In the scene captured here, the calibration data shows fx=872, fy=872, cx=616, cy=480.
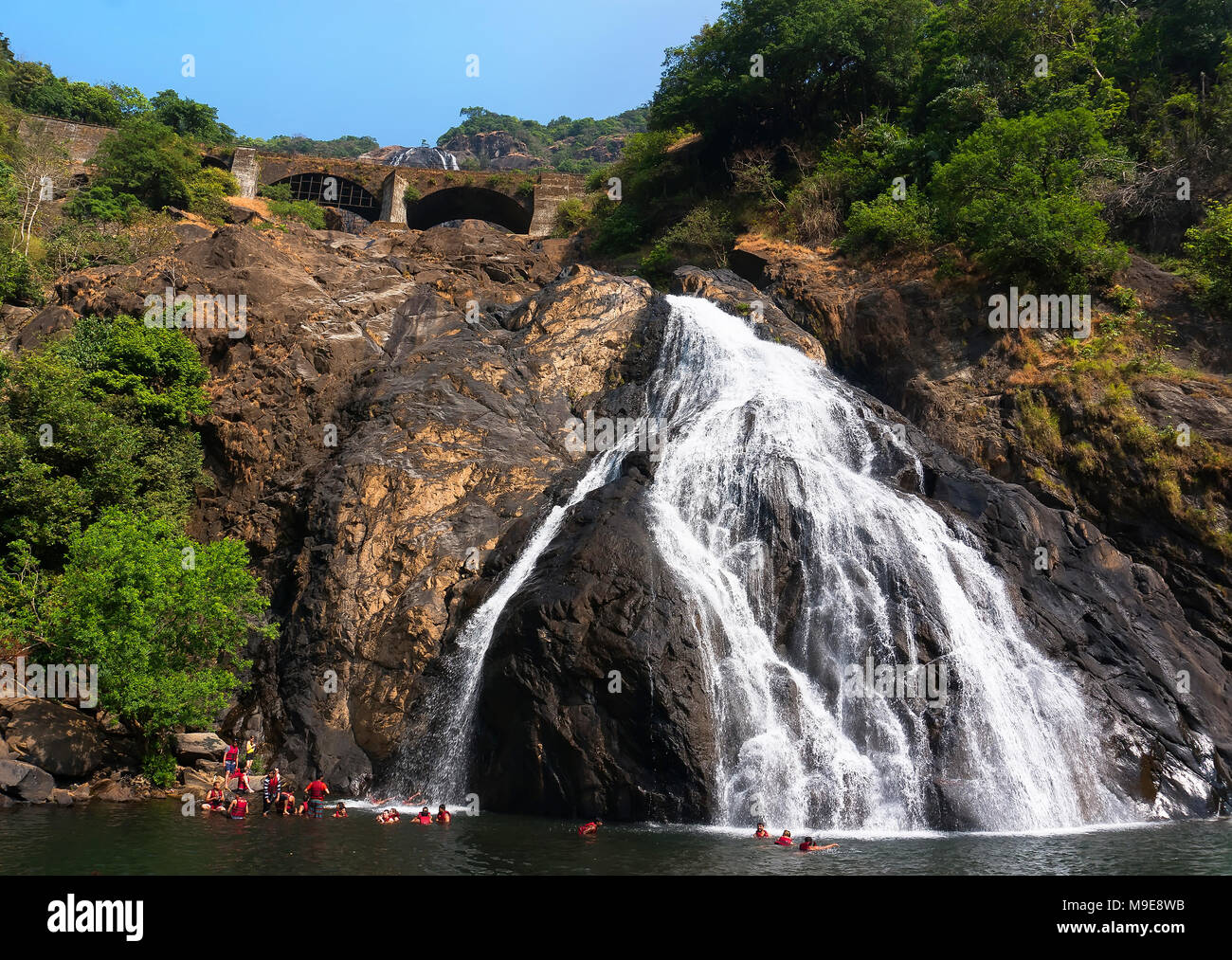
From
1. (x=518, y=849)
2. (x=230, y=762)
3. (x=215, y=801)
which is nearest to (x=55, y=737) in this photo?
(x=230, y=762)

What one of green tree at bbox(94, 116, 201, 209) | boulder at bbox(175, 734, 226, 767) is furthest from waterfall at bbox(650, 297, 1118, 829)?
green tree at bbox(94, 116, 201, 209)

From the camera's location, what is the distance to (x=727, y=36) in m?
45.7

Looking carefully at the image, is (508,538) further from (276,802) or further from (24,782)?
(24,782)

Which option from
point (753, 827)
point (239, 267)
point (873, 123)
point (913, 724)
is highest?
point (873, 123)

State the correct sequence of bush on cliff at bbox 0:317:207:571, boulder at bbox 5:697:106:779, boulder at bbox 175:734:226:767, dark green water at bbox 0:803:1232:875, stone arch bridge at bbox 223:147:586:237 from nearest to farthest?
1. dark green water at bbox 0:803:1232:875
2. boulder at bbox 5:697:106:779
3. boulder at bbox 175:734:226:767
4. bush on cliff at bbox 0:317:207:571
5. stone arch bridge at bbox 223:147:586:237

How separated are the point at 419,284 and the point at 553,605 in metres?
19.6

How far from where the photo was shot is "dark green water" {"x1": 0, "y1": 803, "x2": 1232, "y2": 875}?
42.6ft

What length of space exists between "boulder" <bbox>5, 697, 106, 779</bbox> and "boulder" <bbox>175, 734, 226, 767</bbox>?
158 centimetres

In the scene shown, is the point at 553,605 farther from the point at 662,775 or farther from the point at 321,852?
the point at 321,852

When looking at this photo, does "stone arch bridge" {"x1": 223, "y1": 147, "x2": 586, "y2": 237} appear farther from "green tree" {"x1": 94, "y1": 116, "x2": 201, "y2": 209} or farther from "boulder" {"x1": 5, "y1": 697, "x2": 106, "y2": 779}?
"boulder" {"x1": 5, "y1": 697, "x2": 106, "y2": 779}

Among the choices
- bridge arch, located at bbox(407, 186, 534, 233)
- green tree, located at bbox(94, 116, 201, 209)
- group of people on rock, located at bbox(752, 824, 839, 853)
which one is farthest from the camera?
bridge arch, located at bbox(407, 186, 534, 233)

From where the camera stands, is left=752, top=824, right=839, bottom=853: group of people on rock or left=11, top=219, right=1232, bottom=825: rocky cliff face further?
left=11, top=219, right=1232, bottom=825: rocky cliff face

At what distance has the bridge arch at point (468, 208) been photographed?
59156 mm
